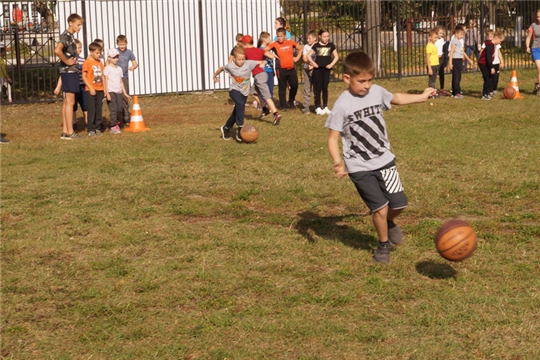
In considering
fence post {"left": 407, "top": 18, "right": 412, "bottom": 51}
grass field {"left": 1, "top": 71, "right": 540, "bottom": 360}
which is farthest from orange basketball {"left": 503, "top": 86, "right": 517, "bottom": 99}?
fence post {"left": 407, "top": 18, "right": 412, "bottom": 51}

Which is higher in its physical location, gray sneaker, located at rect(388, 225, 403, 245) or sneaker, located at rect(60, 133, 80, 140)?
sneaker, located at rect(60, 133, 80, 140)

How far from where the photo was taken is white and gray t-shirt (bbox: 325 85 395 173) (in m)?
7.50

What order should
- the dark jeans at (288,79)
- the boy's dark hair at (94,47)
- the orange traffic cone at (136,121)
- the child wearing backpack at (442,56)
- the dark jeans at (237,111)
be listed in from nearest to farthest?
the dark jeans at (237,111) → the boy's dark hair at (94,47) → the orange traffic cone at (136,121) → the dark jeans at (288,79) → the child wearing backpack at (442,56)

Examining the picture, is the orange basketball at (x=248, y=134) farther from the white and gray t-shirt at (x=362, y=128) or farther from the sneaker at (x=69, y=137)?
the white and gray t-shirt at (x=362, y=128)

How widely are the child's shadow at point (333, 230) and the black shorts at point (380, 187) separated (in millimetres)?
722

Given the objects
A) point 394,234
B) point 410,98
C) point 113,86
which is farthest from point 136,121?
point 410,98

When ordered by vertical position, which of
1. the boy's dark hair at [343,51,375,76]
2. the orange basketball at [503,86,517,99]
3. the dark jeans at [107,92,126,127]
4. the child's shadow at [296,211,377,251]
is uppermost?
the boy's dark hair at [343,51,375,76]

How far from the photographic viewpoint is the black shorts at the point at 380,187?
7.49 metres

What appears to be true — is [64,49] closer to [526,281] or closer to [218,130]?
[218,130]

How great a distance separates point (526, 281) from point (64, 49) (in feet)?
35.5

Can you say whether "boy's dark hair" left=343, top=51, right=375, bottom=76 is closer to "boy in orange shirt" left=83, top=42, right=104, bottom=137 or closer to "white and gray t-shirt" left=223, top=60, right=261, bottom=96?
"white and gray t-shirt" left=223, top=60, right=261, bottom=96

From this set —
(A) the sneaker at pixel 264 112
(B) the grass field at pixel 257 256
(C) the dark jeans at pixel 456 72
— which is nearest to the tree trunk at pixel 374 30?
(C) the dark jeans at pixel 456 72

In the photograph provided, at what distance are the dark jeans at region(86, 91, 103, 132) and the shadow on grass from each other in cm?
994

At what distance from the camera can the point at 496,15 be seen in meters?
30.8
